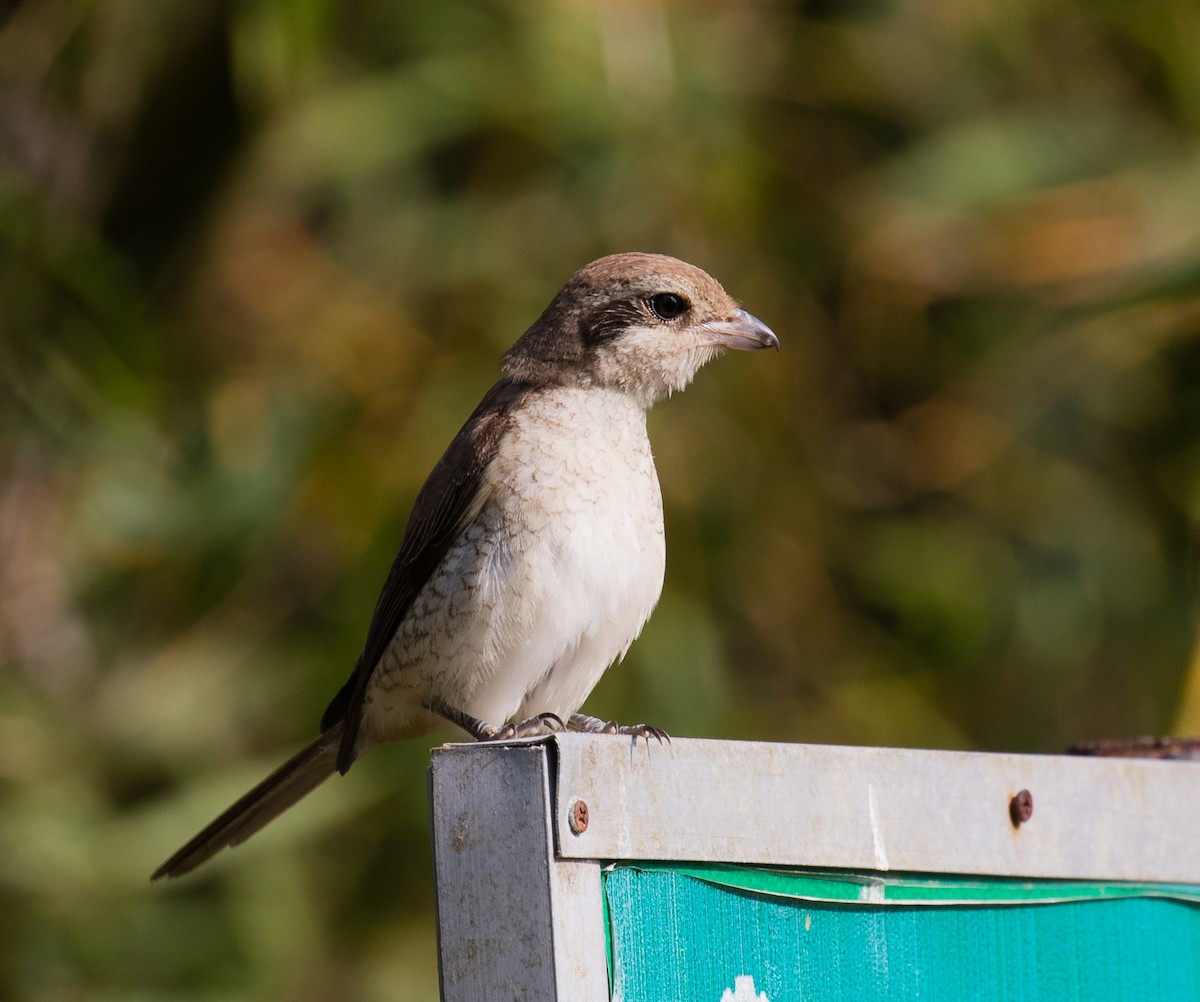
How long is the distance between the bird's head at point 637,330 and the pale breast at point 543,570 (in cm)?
11

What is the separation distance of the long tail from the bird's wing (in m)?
0.08

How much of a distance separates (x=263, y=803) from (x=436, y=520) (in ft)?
1.97

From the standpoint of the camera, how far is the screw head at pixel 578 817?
1.53 meters

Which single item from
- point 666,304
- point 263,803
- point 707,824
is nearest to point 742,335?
point 666,304

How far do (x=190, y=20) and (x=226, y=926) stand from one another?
2.39m

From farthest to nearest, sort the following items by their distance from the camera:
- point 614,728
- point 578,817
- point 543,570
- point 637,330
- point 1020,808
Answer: point 637,330
point 543,570
point 614,728
point 1020,808
point 578,817

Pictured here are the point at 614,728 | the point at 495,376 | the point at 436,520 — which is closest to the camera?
the point at 614,728

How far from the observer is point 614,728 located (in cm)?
216

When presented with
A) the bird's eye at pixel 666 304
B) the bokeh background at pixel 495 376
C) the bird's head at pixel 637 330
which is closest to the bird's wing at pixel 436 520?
the bird's head at pixel 637 330

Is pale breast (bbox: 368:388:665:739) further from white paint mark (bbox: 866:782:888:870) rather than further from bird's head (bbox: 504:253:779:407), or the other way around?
white paint mark (bbox: 866:782:888:870)

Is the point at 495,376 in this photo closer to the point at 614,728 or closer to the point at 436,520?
the point at 436,520

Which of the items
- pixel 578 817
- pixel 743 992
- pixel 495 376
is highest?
pixel 495 376

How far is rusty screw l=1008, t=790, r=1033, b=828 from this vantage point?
6.51ft

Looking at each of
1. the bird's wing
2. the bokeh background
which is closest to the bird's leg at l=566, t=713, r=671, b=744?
the bird's wing
